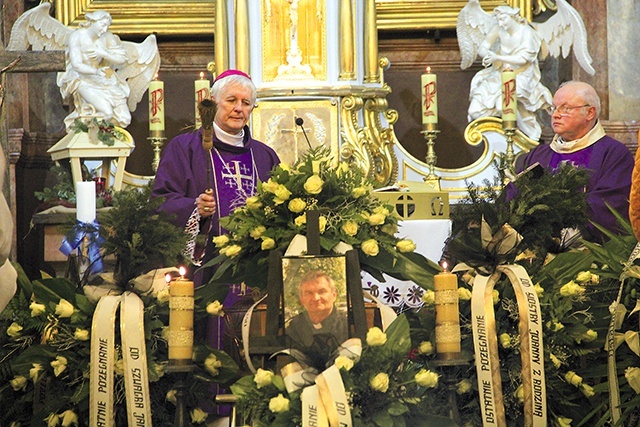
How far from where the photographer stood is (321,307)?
12.2ft

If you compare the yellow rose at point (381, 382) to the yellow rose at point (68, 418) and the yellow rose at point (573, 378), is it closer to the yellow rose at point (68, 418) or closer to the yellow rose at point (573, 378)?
the yellow rose at point (573, 378)

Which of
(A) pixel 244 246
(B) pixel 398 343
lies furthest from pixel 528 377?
(A) pixel 244 246

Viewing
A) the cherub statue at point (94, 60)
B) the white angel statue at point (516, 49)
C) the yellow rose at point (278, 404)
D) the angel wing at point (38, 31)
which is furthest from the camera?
the angel wing at point (38, 31)

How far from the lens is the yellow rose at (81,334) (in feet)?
13.3

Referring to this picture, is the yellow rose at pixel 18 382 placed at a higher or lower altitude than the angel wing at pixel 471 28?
lower

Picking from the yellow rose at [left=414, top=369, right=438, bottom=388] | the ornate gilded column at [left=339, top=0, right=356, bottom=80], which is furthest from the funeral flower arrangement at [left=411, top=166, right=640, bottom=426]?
the ornate gilded column at [left=339, top=0, right=356, bottom=80]

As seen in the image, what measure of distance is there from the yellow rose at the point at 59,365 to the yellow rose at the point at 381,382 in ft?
3.71

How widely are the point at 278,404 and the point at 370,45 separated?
5.16 m

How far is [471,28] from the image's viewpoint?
8656 mm

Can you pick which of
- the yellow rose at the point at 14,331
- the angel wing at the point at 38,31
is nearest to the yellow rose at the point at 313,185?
the yellow rose at the point at 14,331

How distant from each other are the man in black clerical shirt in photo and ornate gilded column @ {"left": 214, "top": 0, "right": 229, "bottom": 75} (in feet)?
16.1

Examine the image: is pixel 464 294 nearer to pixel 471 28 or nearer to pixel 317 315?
pixel 317 315

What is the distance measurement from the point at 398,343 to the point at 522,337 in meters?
0.48

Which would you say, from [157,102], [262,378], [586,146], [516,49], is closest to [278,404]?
[262,378]
